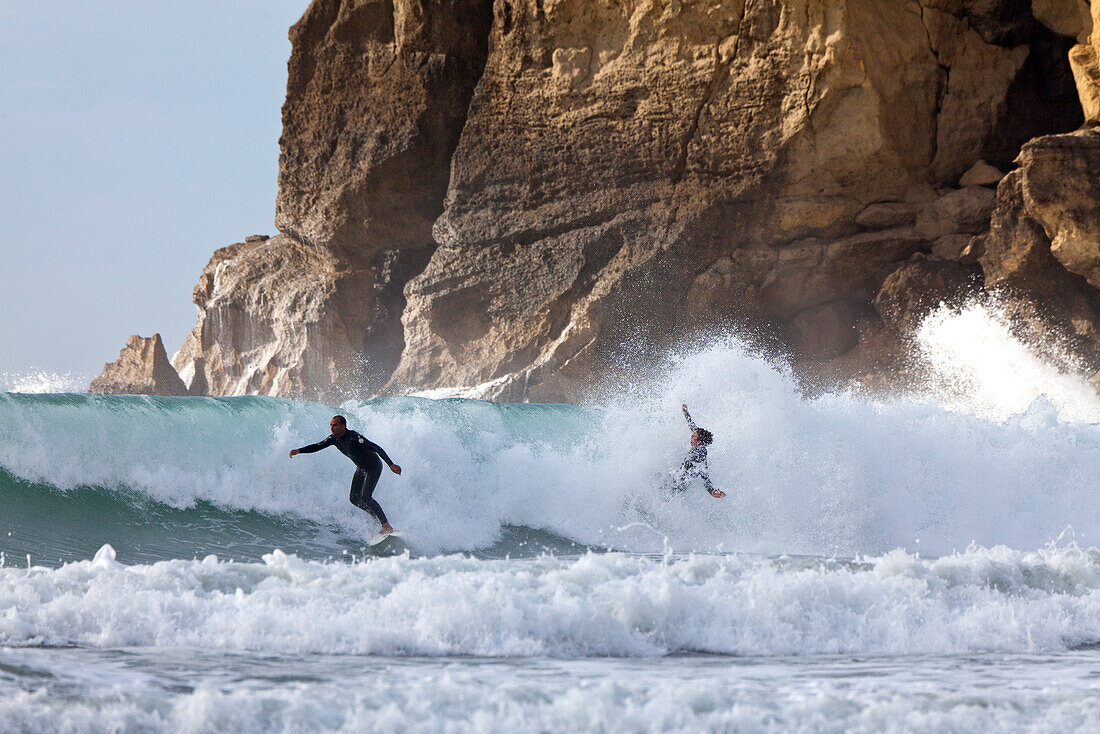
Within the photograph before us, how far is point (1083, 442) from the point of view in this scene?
11.7 metres

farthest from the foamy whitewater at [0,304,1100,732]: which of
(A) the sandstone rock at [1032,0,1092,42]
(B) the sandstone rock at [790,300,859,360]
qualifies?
(A) the sandstone rock at [1032,0,1092,42]

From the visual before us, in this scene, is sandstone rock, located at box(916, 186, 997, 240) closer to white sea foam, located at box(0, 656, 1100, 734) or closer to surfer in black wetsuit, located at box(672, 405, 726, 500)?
surfer in black wetsuit, located at box(672, 405, 726, 500)

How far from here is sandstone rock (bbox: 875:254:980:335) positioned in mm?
21531

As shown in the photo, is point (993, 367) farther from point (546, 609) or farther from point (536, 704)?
point (536, 704)

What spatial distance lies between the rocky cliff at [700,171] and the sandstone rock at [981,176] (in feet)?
0.24

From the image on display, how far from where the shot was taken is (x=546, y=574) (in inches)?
192

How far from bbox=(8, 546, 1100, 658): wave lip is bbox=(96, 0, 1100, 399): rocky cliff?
16.5 meters

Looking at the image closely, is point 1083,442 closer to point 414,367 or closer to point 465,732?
point 465,732

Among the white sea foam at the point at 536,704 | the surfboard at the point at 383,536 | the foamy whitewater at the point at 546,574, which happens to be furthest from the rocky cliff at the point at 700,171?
the white sea foam at the point at 536,704

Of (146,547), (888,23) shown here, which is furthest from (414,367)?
(146,547)

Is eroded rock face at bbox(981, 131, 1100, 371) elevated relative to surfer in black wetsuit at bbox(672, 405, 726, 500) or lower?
elevated

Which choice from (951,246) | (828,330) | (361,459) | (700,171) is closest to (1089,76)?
(951,246)

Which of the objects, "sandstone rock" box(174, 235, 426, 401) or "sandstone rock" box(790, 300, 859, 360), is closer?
"sandstone rock" box(790, 300, 859, 360)

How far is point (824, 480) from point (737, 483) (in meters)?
1.01
